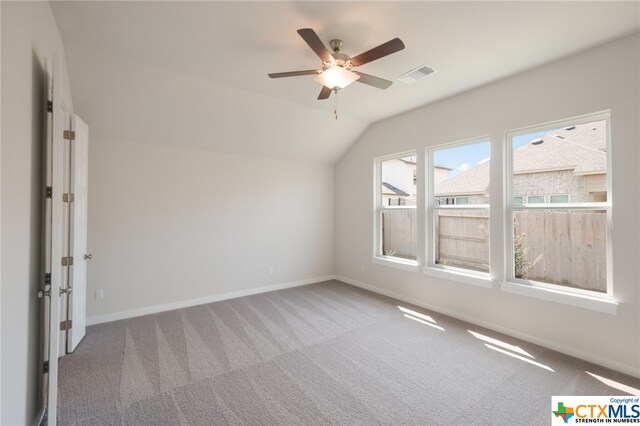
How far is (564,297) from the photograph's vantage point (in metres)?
2.83

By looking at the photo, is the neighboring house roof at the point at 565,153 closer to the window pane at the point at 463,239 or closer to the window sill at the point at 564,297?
the window pane at the point at 463,239

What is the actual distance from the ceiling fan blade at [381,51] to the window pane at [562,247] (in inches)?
100

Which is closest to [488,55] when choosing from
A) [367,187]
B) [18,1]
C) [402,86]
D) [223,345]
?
[402,86]

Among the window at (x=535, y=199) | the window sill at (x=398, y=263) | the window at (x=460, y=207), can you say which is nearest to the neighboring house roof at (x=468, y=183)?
the window at (x=460, y=207)

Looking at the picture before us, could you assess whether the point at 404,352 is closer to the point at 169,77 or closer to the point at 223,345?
the point at 223,345

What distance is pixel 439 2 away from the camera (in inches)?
81.0

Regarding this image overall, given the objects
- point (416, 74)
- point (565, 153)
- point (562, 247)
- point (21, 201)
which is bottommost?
point (562, 247)

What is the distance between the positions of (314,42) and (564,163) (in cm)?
293

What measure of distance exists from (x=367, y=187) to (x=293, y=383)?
11.9 feet

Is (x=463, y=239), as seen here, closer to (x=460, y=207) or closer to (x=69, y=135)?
(x=460, y=207)

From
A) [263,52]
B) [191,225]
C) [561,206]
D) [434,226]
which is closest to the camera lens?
[263,52]

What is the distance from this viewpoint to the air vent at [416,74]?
302 cm

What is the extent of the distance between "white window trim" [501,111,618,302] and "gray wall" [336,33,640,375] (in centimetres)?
6

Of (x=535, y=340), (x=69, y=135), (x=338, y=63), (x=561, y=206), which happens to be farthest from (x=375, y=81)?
(x=535, y=340)
